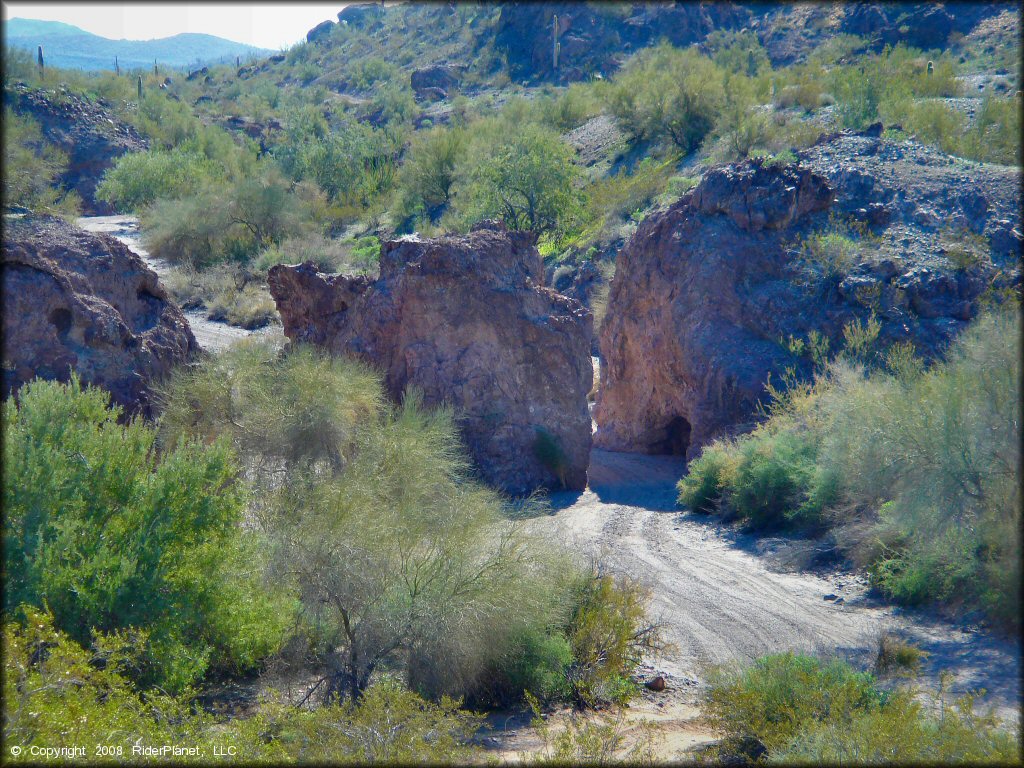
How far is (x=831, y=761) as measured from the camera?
546cm

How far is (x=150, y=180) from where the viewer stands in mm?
40188

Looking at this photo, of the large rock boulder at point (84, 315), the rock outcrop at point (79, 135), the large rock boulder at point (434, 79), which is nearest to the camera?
the large rock boulder at point (84, 315)

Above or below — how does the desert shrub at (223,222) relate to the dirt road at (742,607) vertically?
above

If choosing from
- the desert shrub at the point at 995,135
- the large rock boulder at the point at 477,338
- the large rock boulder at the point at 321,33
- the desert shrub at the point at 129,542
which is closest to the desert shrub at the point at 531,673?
the desert shrub at the point at 129,542

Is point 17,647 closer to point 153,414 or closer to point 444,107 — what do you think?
point 153,414

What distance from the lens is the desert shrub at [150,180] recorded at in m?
39.9

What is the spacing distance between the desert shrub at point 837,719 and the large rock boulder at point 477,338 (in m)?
8.35

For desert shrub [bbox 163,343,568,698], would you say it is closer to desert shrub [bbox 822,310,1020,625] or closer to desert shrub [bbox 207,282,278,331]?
desert shrub [bbox 822,310,1020,625]

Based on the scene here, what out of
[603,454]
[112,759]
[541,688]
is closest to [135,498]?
[112,759]

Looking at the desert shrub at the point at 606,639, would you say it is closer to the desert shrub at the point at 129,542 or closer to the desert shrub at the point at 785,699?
the desert shrub at the point at 785,699

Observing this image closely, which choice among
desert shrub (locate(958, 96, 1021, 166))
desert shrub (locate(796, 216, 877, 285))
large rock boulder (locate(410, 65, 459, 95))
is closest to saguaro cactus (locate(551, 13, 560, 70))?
large rock boulder (locate(410, 65, 459, 95))

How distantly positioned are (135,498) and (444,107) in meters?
60.7

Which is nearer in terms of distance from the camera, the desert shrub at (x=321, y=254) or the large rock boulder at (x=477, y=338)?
the large rock boulder at (x=477, y=338)

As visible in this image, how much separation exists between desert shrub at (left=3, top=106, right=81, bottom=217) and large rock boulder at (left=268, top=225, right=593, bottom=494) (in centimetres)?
1143
